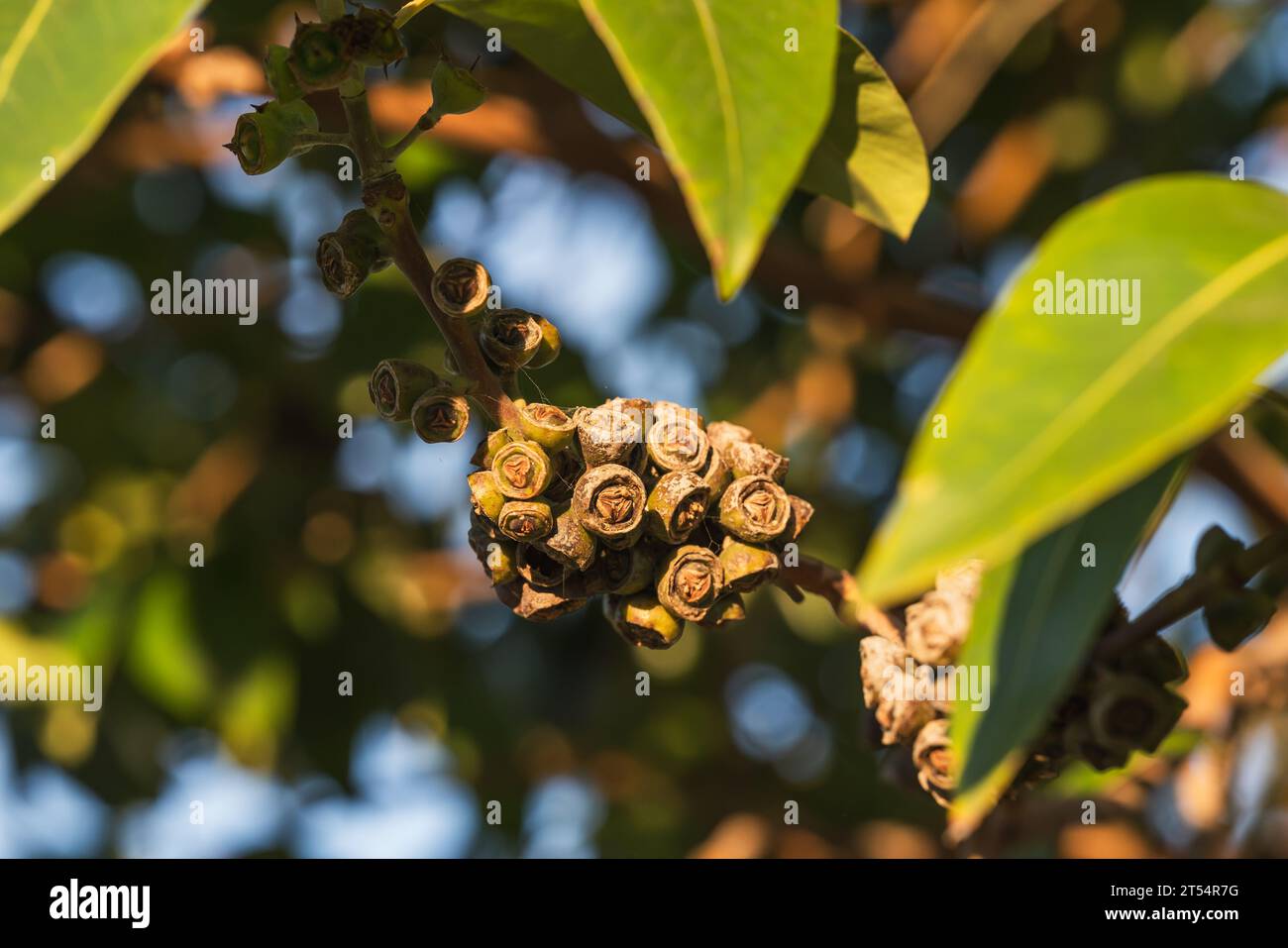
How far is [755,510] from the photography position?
1.23m

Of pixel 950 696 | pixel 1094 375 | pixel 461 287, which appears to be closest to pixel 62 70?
pixel 461 287

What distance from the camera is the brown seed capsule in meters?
1.13

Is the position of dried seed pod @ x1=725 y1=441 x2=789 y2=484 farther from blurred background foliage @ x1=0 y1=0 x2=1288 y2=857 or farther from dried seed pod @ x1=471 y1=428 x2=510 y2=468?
blurred background foliage @ x1=0 y1=0 x2=1288 y2=857

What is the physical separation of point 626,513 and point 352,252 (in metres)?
0.37

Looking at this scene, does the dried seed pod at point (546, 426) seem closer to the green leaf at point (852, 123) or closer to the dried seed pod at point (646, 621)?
the dried seed pod at point (646, 621)

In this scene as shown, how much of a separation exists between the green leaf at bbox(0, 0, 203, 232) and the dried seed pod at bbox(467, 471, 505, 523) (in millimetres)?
432

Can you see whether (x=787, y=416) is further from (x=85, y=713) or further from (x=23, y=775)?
(x=23, y=775)

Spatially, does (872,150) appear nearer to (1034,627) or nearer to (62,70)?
(1034,627)

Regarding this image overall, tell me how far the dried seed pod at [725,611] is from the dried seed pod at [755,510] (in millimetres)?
68

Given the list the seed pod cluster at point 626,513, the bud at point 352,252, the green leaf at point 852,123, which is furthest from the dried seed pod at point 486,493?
the green leaf at point 852,123

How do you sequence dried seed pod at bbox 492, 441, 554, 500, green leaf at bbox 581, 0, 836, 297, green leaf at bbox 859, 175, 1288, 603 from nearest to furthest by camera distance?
green leaf at bbox 859, 175, 1288, 603 → green leaf at bbox 581, 0, 836, 297 → dried seed pod at bbox 492, 441, 554, 500

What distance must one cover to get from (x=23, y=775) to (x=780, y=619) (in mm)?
2303

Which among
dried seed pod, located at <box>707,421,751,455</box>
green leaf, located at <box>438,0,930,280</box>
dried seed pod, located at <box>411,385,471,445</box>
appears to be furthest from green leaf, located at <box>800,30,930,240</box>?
dried seed pod, located at <box>411,385,471,445</box>

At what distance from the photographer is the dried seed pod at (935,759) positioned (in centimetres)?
123
